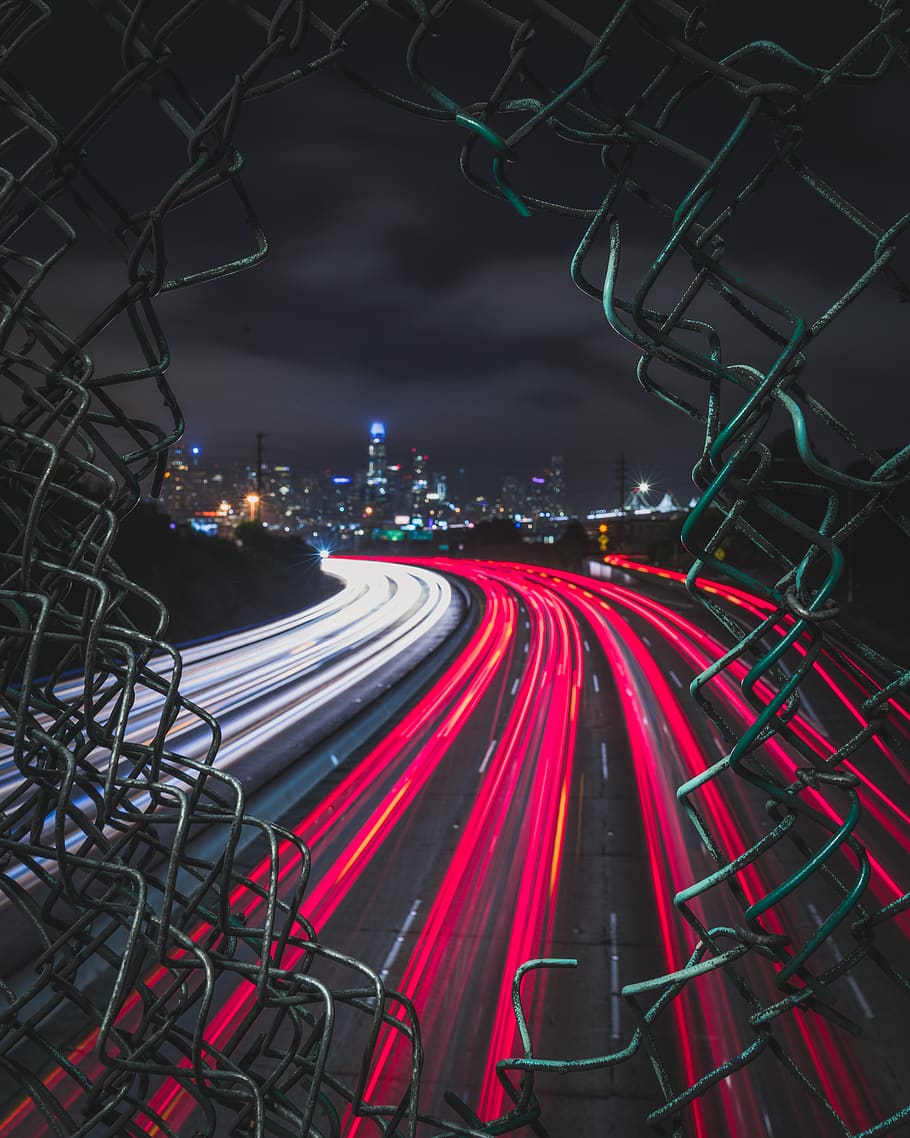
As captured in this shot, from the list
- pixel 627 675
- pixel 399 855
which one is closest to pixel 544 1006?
pixel 399 855

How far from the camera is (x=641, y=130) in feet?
3.79

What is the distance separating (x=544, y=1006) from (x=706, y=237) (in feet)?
29.8

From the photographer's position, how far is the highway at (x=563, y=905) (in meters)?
7.08

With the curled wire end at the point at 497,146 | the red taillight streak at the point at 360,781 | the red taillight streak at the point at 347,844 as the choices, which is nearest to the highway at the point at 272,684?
the curled wire end at the point at 497,146

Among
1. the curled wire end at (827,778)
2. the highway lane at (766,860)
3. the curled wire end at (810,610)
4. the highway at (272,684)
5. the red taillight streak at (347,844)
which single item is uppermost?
the curled wire end at (810,610)

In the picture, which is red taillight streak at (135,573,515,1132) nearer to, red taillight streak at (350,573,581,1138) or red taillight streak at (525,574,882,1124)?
red taillight streak at (350,573,581,1138)

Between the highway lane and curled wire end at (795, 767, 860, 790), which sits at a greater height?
curled wire end at (795, 767, 860, 790)

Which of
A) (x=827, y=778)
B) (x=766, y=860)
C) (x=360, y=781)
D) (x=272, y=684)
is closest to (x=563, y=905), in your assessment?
(x=766, y=860)

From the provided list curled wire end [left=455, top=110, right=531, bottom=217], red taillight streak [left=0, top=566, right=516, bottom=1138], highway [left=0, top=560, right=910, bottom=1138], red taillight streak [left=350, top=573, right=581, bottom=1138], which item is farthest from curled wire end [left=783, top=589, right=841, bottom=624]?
red taillight streak [left=350, top=573, right=581, bottom=1138]

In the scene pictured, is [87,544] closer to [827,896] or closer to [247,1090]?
[247,1090]

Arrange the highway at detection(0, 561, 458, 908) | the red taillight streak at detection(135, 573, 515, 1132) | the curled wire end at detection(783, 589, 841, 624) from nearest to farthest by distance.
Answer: the curled wire end at detection(783, 589, 841, 624) < the red taillight streak at detection(135, 573, 515, 1132) < the highway at detection(0, 561, 458, 908)

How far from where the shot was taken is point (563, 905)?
10.7 m

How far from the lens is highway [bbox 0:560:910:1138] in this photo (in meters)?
7.08

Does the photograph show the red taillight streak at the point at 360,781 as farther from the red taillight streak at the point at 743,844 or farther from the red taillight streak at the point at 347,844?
the red taillight streak at the point at 743,844
